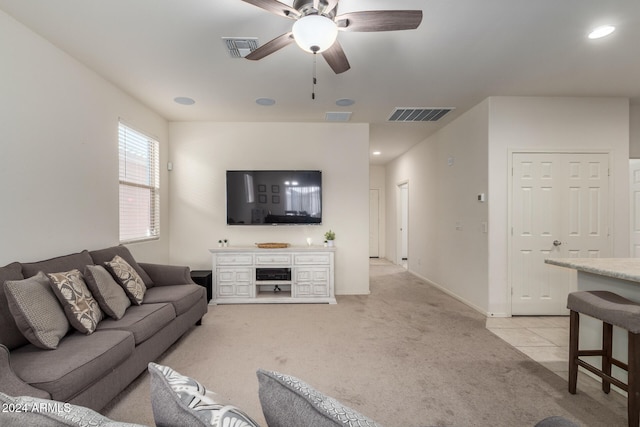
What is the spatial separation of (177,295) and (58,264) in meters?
0.95

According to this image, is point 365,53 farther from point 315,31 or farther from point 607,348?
point 607,348

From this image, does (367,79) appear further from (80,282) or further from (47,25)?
(80,282)

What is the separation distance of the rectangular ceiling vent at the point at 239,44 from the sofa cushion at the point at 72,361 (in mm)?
2371

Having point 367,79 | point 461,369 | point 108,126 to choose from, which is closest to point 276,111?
point 367,79

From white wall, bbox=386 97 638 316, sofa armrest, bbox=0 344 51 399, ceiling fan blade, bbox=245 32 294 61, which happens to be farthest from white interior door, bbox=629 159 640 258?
sofa armrest, bbox=0 344 51 399

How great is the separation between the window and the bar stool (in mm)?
4387

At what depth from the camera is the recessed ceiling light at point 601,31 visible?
2373 mm

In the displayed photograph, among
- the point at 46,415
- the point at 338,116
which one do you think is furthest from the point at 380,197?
the point at 46,415

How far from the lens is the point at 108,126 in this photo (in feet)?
10.9

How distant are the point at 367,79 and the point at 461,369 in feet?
9.51

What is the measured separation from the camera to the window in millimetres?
3658

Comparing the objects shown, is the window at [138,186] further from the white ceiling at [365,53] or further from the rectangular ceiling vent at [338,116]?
the rectangular ceiling vent at [338,116]

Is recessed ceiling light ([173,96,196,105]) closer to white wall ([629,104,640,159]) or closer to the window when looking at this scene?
the window

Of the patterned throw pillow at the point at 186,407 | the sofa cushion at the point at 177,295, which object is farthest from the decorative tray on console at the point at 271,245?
the patterned throw pillow at the point at 186,407
